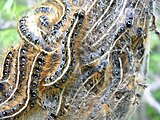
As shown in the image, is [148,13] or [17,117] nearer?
[17,117]

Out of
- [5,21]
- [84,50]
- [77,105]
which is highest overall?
[5,21]

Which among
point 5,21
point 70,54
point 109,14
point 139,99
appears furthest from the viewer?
point 5,21

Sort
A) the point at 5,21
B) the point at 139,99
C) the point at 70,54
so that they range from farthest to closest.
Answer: the point at 5,21
the point at 139,99
the point at 70,54

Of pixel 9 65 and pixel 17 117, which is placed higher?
pixel 9 65

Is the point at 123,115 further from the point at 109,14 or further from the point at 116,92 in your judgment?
the point at 109,14

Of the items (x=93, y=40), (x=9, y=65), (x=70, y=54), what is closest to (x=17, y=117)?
(x=9, y=65)

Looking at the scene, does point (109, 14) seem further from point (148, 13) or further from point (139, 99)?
point (139, 99)
